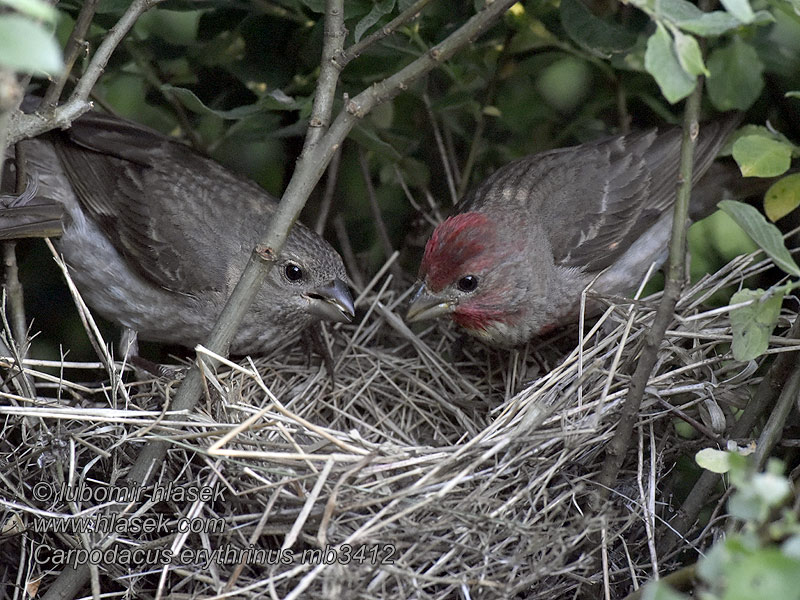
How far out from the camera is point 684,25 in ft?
7.21

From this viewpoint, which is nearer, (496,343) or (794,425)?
(794,425)

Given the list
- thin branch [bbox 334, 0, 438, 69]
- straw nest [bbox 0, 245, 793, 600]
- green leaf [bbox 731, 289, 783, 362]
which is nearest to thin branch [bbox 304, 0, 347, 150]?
thin branch [bbox 334, 0, 438, 69]

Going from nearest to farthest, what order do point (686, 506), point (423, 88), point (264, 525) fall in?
point (264, 525) → point (686, 506) → point (423, 88)

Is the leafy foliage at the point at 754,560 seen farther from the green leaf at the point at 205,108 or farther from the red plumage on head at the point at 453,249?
the green leaf at the point at 205,108

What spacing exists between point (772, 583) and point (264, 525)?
182cm

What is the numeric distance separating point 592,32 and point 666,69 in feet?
5.94

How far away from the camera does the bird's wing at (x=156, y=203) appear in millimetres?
4324

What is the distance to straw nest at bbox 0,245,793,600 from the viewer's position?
2912mm

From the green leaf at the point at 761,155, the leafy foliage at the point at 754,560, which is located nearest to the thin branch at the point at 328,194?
the green leaf at the point at 761,155

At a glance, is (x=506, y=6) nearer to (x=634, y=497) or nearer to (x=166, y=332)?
(x=634, y=497)

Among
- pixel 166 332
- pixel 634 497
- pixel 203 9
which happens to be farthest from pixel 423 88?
pixel 634 497

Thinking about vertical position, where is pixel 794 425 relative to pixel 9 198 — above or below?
below

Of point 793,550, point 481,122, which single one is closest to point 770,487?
point 793,550

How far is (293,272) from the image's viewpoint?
4.42m
